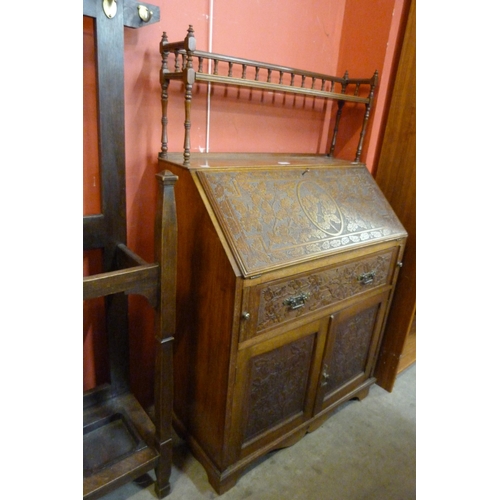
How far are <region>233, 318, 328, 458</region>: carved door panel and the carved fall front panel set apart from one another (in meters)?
0.32

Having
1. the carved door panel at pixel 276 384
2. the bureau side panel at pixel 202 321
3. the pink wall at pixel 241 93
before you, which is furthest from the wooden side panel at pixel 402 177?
the bureau side panel at pixel 202 321

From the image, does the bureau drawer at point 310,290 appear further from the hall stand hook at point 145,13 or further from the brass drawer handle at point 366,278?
the hall stand hook at point 145,13

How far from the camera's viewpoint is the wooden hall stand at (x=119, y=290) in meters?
1.07

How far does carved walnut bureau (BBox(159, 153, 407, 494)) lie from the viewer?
1.17m

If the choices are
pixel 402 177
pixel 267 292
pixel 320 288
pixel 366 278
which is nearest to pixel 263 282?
pixel 267 292

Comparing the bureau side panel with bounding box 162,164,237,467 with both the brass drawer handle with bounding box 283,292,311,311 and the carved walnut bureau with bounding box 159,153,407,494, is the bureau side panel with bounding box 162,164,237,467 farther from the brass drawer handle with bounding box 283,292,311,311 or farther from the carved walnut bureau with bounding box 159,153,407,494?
the brass drawer handle with bounding box 283,292,311,311

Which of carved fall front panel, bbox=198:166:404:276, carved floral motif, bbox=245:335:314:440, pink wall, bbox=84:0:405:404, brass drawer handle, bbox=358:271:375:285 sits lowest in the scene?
carved floral motif, bbox=245:335:314:440

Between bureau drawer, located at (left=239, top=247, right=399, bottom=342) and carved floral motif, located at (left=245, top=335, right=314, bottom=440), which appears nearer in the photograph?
bureau drawer, located at (left=239, top=247, right=399, bottom=342)

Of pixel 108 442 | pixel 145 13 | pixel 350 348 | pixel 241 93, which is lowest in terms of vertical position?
pixel 108 442

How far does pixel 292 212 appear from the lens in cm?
134

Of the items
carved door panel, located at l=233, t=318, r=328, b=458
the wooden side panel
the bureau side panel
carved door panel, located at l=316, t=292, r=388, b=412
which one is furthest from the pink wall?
carved door panel, located at l=316, t=292, r=388, b=412

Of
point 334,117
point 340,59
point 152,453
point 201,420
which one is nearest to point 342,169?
point 334,117

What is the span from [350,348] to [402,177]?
0.88 meters

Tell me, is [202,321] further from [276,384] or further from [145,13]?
[145,13]
